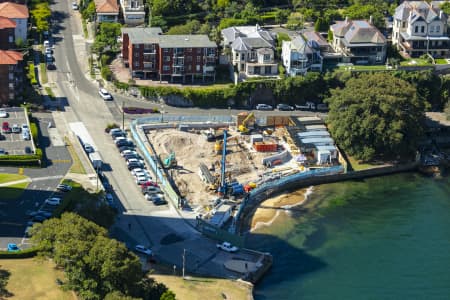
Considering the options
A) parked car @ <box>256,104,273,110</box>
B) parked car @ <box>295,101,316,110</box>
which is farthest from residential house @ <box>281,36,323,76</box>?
parked car @ <box>256,104,273,110</box>

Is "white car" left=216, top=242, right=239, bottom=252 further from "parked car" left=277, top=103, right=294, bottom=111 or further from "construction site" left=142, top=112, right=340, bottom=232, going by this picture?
"parked car" left=277, top=103, right=294, bottom=111

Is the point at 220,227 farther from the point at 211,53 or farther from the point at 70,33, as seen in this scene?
the point at 70,33

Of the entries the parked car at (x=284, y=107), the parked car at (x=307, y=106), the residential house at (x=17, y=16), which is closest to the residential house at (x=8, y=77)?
the residential house at (x=17, y=16)

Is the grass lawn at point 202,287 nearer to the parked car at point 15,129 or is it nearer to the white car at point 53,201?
the white car at point 53,201

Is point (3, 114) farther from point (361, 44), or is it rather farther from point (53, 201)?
point (361, 44)

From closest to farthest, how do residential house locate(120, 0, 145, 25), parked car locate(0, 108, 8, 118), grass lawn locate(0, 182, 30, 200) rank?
grass lawn locate(0, 182, 30, 200) < parked car locate(0, 108, 8, 118) < residential house locate(120, 0, 145, 25)

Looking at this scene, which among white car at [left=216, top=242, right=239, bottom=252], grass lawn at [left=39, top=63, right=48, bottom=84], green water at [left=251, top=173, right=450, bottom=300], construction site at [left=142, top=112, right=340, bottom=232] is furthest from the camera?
grass lawn at [left=39, top=63, right=48, bottom=84]
